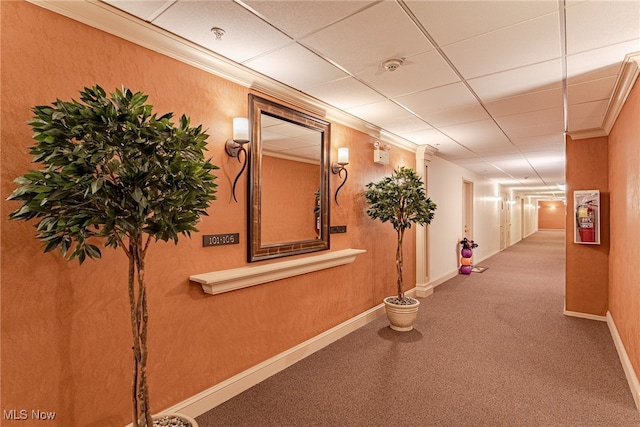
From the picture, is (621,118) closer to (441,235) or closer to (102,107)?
(441,235)

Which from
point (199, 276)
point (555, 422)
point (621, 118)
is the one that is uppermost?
point (621, 118)

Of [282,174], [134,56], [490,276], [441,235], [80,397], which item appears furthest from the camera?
[490,276]

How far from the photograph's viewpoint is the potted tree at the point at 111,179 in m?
1.21

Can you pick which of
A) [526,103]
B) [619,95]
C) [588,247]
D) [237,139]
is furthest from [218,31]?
[588,247]

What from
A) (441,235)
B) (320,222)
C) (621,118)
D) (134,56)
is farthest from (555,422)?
(441,235)

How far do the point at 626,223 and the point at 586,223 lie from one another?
4.41 feet

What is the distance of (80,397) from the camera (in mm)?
1656

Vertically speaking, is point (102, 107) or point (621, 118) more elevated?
point (621, 118)

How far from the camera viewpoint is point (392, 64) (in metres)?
2.27

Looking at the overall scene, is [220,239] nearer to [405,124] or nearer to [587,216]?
[405,124]

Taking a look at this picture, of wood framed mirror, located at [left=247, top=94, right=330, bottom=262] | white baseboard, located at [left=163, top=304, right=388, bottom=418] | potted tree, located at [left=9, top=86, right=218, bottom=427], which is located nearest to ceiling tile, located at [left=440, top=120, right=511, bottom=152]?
wood framed mirror, located at [left=247, top=94, right=330, bottom=262]

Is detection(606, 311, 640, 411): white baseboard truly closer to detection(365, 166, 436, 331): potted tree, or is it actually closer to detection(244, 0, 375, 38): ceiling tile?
detection(365, 166, 436, 331): potted tree

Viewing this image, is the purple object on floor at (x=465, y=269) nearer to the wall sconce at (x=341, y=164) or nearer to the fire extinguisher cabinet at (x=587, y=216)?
the fire extinguisher cabinet at (x=587, y=216)

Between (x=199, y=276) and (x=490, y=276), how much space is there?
6639mm
